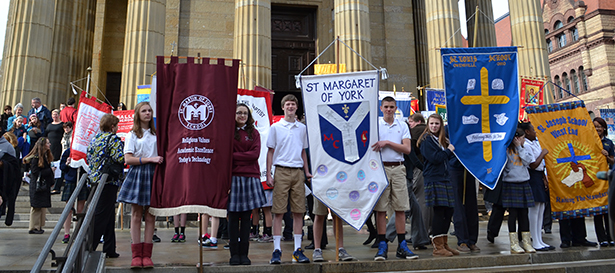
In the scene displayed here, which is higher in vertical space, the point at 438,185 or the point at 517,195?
the point at 438,185

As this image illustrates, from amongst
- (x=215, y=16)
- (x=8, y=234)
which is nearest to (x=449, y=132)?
(x=8, y=234)

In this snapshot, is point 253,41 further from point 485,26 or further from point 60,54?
point 485,26

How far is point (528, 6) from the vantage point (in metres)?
20.9

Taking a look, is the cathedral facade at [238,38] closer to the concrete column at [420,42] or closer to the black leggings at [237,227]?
the concrete column at [420,42]

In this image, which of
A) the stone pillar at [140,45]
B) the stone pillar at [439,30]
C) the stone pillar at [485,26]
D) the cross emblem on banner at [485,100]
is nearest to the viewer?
the cross emblem on banner at [485,100]

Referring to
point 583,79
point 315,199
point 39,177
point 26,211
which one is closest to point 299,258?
point 315,199

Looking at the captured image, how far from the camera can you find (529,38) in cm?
2056

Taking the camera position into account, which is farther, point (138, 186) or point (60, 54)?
point (60, 54)

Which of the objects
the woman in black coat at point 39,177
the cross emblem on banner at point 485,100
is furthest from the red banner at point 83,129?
the cross emblem on banner at point 485,100

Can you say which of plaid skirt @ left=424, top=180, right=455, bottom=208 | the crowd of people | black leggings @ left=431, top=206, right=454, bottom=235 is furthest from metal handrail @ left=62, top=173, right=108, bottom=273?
black leggings @ left=431, top=206, right=454, bottom=235

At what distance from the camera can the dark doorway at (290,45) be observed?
22969 millimetres

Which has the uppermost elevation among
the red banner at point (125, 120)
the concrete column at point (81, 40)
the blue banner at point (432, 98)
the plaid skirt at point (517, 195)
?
the concrete column at point (81, 40)

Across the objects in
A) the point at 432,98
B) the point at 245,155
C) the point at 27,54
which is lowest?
the point at 245,155

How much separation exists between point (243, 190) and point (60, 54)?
18.6m
